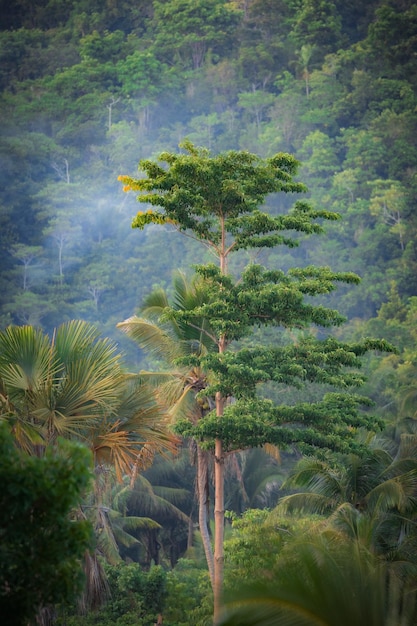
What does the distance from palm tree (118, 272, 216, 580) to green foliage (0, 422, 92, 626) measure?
1116cm

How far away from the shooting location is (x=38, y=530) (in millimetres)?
9133

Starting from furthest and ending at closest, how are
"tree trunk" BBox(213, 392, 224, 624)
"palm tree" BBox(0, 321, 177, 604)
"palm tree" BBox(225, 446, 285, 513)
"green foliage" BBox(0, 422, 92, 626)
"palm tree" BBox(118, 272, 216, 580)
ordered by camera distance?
"palm tree" BBox(225, 446, 285, 513) < "palm tree" BBox(118, 272, 216, 580) < "tree trunk" BBox(213, 392, 224, 624) < "palm tree" BBox(0, 321, 177, 604) < "green foliage" BBox(0, 422, 92, 626)

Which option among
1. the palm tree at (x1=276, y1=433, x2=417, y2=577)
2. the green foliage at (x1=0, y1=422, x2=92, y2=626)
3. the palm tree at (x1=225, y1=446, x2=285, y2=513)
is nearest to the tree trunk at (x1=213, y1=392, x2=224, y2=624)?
the palm tree at (x1=276, y1=433, x2=417, y2=577)

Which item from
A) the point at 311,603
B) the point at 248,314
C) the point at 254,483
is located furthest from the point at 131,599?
the point at 254,483

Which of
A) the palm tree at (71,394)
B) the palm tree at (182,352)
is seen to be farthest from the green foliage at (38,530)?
the palm tree at (182,352)

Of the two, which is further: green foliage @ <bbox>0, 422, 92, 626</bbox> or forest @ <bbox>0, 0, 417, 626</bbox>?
forest @ <bbox>0, 0, 417, 626</bbox>

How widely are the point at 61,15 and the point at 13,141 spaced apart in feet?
172

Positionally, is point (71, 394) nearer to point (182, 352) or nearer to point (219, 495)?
point (219, 495)

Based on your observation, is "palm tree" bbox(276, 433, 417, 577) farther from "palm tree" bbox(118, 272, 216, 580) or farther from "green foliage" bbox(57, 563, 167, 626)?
"green foliage" bbox(57, 563, 167, 626)

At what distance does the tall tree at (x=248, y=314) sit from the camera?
1814 centimetres

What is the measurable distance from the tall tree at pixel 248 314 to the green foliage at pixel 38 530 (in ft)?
28.3

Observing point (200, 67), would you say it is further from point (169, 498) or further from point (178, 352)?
point (178, 352)

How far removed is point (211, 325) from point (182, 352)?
2.52 metres

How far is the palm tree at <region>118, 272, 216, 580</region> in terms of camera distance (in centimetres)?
2088
